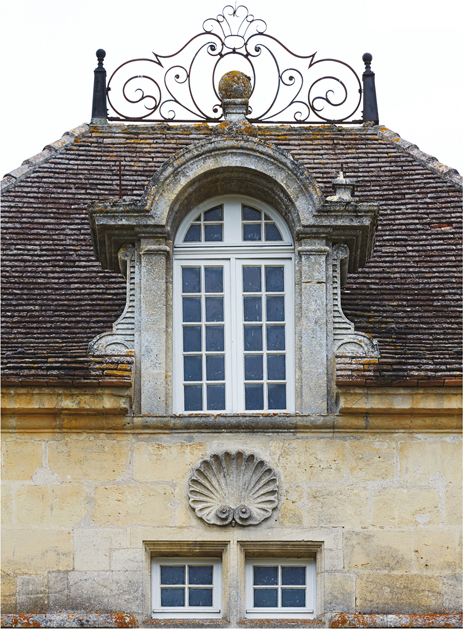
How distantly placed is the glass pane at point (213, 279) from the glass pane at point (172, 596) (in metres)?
2.58

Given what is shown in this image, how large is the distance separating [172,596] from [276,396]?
186 centimetres

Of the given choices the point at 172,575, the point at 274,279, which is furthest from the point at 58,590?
→ the point at 274,279

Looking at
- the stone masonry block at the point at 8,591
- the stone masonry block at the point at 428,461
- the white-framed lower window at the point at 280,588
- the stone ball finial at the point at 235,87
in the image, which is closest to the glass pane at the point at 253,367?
the stone masonry block at the point at 428,461

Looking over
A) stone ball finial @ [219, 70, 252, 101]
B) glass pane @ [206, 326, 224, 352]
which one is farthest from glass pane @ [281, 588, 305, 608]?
stone ball finial @ [219, 70, 252, 101]

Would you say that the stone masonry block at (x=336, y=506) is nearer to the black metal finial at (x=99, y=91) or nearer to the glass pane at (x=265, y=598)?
the glass pane at (x=265, y=598)

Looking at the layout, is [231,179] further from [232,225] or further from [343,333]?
[343,333]

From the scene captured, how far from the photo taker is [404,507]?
10.5m

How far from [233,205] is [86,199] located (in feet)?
8.24

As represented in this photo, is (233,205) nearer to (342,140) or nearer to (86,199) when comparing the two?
(86,199)

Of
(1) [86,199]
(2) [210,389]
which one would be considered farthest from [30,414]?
(1) [86,199]

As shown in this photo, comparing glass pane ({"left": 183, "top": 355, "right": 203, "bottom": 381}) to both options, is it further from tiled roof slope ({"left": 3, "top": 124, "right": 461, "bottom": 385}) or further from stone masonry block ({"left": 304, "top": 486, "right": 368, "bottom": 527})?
stone masonry block ({"left": 304, "top": 486, "right": 368, "bottom": 527})

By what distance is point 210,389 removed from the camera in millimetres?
10992

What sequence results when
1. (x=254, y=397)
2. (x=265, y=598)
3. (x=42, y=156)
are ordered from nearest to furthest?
(x=265, y=598), (x=254, y=397), (x=42, y=156)

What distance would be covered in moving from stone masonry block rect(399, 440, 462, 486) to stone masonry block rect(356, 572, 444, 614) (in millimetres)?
796
